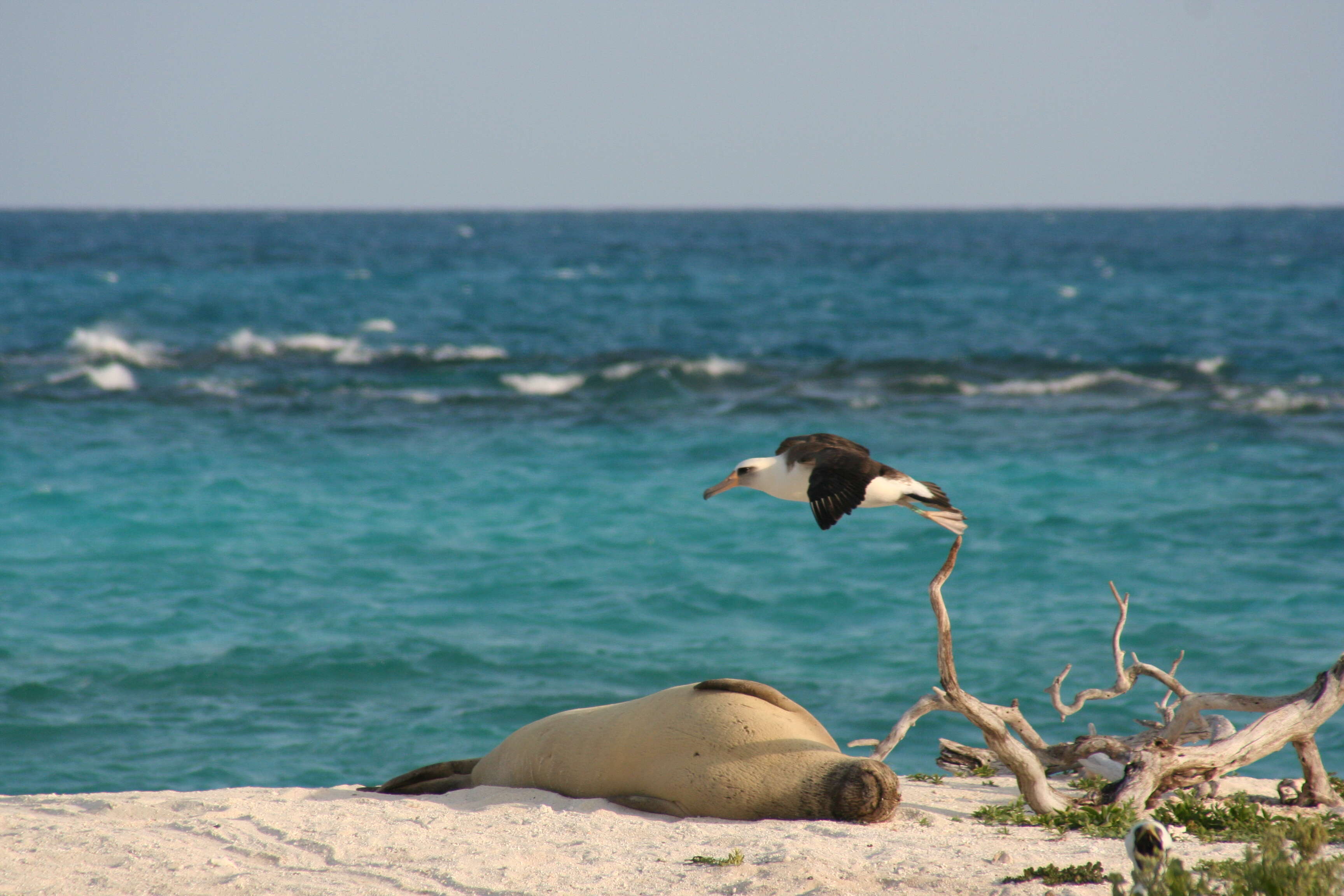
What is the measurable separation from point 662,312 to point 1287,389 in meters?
18.2

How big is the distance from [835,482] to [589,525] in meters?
9.66

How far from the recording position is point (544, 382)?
2353 centimetres

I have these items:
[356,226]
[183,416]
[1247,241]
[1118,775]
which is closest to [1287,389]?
[1118,775]

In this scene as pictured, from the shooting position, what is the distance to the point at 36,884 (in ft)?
17.3

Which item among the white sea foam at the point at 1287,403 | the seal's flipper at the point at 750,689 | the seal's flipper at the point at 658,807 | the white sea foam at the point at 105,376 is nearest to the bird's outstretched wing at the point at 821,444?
the seal's flipper at the point at 750,689

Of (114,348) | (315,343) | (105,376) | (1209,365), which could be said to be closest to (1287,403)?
(1209,365)

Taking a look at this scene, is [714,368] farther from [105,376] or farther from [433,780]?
[433,780]

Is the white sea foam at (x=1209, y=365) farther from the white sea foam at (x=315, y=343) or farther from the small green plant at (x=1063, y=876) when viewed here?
the small green plant at (x=1063, y=876)

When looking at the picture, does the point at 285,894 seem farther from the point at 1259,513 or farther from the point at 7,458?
the point at 7,458

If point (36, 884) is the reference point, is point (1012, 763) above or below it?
above

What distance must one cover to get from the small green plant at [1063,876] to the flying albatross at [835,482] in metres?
1.50

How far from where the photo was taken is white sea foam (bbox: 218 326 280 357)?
1075 inches

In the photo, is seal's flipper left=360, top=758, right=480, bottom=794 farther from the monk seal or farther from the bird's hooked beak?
the bird's hooked beak

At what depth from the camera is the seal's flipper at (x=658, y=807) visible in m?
6.49
